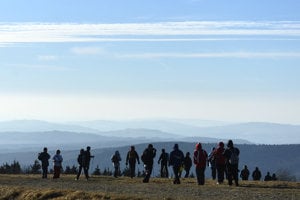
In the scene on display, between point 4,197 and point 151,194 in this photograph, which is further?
point 4,197

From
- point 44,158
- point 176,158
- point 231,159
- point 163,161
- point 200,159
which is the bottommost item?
point 231,159

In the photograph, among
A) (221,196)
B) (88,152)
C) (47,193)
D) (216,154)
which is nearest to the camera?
(221,196)

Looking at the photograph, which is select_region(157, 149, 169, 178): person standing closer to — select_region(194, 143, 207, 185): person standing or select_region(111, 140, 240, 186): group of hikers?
select_region(111, 140, 240, 186): group of hikers

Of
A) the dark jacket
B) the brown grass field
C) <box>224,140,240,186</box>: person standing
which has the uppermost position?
the dark jacket

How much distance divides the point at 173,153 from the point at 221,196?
310 inches

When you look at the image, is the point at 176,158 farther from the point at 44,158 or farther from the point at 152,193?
the point at 44,158

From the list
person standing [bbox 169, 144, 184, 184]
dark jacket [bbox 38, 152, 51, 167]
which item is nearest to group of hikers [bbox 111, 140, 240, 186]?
person standing [bbox 169, 144, 184, 184]

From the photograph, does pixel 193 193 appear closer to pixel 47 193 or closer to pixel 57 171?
pixel 47 193

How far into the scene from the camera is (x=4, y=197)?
105ft

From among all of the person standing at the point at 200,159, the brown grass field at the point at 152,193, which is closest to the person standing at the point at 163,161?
the person standing at the point at 200,159

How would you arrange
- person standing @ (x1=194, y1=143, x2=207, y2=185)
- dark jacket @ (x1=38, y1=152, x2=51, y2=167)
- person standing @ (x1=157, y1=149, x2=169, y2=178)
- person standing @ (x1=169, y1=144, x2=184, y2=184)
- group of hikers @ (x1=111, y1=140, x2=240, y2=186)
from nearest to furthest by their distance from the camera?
1. group of hikers @ (x1=111, y1=140, x2=240, y2=186)
2. person standing @ (x1=194, y1=143, x2=207, y2=185)
3. person standing @ (x1=169, y1=144, x2=184, y2=184)
4. person standing @ (x1=157, y1=149, x2=169, y2=178)
5. dark jacket @ (x1=38, y1=152, x2=51, y2=167)

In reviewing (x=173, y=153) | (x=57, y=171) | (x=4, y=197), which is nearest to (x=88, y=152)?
(x=57, y=171)

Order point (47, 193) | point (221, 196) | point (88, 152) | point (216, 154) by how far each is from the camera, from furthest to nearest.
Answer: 1. point (88, 152)
2. point (216, 154)
3. point (47, 193)
4. point (221, 196)

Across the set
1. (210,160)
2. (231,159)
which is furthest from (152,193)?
(210,160)
